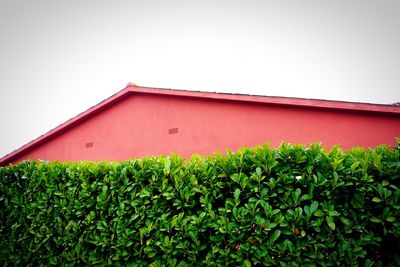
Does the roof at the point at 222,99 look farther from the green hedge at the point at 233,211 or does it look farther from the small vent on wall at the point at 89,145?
the green hedge at the point at 233,211

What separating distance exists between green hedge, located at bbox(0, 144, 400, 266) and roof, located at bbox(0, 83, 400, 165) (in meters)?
4.54

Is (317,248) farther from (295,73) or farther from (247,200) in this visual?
(295,73)

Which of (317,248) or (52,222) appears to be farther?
(52,222)

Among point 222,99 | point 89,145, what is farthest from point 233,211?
point 89,145

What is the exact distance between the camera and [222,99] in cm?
898

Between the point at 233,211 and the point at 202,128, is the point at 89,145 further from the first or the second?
the point at 233,211

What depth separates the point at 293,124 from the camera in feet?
26.0

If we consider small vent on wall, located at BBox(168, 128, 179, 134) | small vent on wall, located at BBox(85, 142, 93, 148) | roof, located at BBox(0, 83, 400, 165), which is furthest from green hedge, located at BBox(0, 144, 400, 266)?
small vent on wall, located at BBox(85, 142, 93, 148)

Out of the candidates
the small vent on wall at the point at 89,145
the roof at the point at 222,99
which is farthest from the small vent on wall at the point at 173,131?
the small vent on wall at the point at 89,145

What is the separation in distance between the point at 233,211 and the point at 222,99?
617 centimetres

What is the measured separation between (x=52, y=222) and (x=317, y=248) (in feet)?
15.3

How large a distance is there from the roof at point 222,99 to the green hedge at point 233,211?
454cm

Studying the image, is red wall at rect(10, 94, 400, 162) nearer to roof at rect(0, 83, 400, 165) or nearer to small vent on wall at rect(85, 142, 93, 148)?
small vent on wall at rect(85, 142, 93, 148)

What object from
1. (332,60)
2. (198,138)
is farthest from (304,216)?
(332,60)
